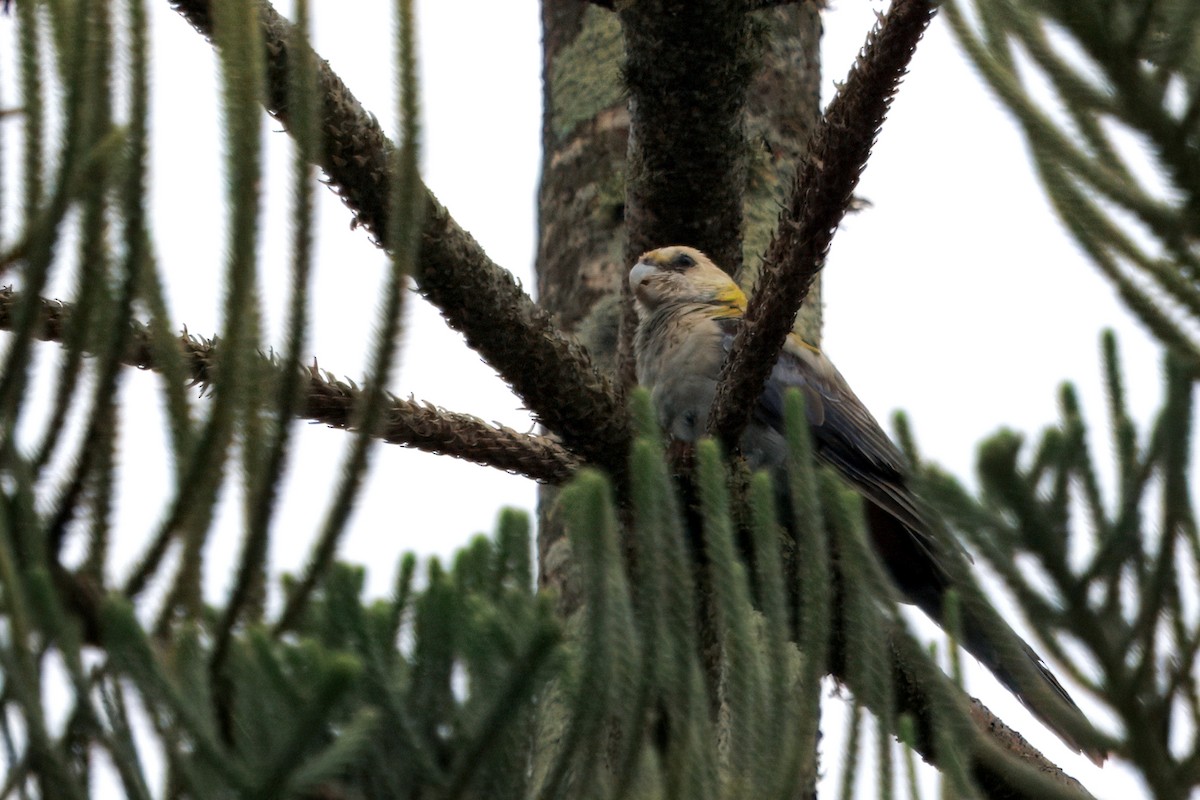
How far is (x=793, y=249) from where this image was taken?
2773 millimetres

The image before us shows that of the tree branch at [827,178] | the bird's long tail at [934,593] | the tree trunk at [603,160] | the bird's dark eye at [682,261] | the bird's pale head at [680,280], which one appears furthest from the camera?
the tree trunk at [603,160]

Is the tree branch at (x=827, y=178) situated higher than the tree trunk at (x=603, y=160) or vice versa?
the tree trunk at (x=603, y=160)

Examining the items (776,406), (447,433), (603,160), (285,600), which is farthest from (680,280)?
(285,600)

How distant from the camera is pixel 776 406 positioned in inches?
199

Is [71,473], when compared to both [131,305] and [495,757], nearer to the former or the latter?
[131,305]

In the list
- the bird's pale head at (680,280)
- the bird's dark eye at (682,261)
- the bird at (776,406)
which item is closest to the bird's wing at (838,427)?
the bird at (776,406)

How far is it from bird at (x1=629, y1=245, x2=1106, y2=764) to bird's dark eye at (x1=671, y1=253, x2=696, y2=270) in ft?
0.05

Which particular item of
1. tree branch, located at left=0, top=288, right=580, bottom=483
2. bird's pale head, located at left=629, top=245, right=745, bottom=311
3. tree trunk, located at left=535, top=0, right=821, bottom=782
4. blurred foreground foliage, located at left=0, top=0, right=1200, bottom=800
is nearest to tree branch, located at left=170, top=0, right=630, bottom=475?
tree branch, located at left=0, top=288, right=580, bottom=483

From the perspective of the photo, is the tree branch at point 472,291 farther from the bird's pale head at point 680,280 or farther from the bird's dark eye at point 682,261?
the bird's dark eye at point 682,261

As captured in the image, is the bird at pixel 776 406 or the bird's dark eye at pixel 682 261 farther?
the bird at pixel 776 406

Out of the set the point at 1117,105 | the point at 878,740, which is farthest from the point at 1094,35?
the point at 878,740

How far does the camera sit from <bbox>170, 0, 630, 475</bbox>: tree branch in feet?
8.86

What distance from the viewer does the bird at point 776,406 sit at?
4848mm

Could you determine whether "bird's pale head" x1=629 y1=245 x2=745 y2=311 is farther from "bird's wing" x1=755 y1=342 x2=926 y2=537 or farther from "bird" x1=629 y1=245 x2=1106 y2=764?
"bird's wing" x1=755 y1=342 x2=926 y2=537
